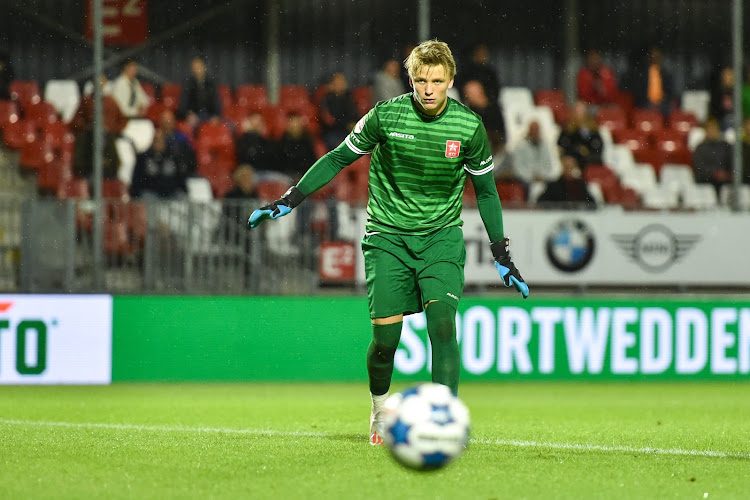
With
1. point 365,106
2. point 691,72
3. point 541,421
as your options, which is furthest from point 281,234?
point 691,72

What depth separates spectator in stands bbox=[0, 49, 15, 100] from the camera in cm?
1499

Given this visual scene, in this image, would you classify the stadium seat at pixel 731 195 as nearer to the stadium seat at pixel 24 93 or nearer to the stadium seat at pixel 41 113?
the stadium seat at pixel 41 113

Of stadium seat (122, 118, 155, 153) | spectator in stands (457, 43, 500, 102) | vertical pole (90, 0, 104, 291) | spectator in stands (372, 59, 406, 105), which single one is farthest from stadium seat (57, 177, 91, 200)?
spectator in stands (457, 43, 500, 102)

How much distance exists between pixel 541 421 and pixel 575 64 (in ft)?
33.2

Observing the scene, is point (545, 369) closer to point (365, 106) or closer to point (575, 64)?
point (365, 106)

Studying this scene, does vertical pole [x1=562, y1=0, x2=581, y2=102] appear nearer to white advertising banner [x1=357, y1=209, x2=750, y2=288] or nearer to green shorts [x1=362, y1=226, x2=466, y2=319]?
white advertising banner [x1=357, y1=209, x2=750, y2=288]

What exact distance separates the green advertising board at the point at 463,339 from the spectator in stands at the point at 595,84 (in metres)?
5.59

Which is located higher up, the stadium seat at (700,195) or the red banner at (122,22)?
the red banner at (122,22)

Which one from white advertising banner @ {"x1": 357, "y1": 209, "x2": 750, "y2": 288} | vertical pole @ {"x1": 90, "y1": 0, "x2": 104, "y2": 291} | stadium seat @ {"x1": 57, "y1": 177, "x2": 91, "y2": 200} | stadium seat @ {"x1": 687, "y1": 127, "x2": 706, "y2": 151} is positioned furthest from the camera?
stadium seat @ {"x1": 687, "y1": 127, "x2": 706, "y2": 151}

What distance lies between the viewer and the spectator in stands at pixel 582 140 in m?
14.8

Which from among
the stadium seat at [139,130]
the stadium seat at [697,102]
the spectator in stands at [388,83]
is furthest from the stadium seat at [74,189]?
the stadium seat at [697,102]

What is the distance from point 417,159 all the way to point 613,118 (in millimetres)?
11828

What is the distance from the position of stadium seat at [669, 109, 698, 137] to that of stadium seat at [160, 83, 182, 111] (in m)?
6.72

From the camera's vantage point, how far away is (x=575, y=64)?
18.2 m
